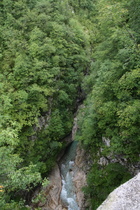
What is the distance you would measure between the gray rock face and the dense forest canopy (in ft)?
9.45

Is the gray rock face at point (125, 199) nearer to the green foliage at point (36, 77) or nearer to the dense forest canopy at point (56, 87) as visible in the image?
the dense forest canopy at point (56, 87)

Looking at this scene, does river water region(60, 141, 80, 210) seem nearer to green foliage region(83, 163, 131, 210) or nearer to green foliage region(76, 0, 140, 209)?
green foliage region(76, 0, 140, 209)

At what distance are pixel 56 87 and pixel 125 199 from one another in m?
13.5

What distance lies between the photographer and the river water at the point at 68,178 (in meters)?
12.9

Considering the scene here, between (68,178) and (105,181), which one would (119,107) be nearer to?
(105,181)

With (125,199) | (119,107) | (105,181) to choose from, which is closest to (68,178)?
(105,181)

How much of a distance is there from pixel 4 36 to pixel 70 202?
638 inches

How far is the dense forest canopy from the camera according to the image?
8.06 metres

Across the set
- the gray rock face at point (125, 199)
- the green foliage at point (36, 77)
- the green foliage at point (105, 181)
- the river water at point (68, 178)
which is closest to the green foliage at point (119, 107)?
the green foliage at point (105, 181)

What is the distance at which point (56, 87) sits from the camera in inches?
645

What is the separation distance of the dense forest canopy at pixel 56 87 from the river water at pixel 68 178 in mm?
1831

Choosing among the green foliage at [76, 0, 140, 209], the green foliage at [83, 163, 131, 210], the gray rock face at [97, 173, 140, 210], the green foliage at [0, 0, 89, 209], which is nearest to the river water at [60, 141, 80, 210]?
the green foliage at [0, 0, 89, 209]

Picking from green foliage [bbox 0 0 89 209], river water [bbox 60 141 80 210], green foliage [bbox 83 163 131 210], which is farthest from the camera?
river water [bbox 60 141 80 210]

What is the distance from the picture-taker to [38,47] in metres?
14.6
